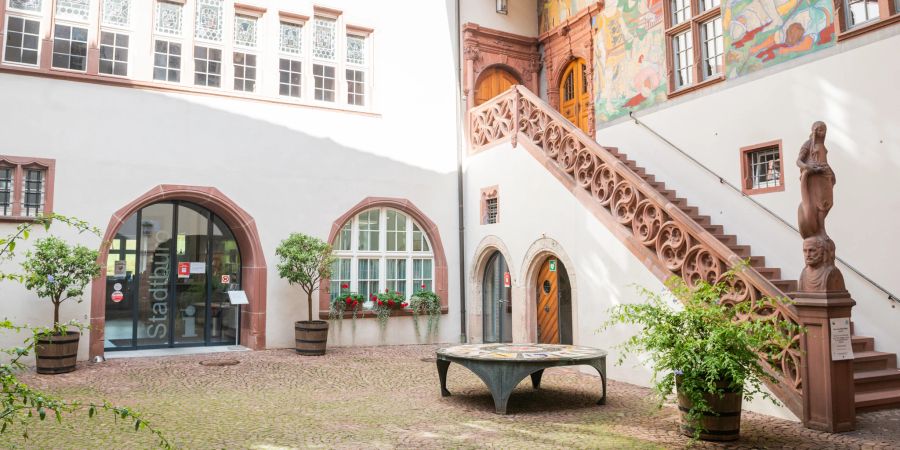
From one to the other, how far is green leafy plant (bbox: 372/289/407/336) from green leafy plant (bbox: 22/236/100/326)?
4955mm

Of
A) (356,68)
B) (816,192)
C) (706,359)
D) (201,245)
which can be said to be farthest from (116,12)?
(816,192)

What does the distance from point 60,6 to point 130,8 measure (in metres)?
1.06

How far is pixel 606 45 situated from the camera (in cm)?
1262

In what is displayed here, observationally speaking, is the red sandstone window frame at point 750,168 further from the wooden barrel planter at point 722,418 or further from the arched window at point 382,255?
the arched window at point 382,255

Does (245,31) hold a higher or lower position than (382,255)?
higher

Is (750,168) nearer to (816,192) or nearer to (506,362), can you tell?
(816,192)

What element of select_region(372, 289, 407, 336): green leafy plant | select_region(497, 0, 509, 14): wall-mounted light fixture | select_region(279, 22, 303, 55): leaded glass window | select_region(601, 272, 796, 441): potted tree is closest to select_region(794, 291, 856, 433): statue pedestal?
select_region(601, 272, 796, 441): potted tree

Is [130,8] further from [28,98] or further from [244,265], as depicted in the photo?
[244,265]

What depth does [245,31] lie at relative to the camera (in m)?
12.6

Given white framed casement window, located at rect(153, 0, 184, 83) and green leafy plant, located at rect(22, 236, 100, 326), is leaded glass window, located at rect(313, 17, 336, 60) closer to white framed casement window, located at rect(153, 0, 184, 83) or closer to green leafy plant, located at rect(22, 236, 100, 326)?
white framed casement window, located at rect(153, 0, 184, 83)

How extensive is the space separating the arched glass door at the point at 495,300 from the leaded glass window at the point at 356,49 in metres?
4.83

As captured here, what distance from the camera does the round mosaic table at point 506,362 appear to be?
23.1 ft

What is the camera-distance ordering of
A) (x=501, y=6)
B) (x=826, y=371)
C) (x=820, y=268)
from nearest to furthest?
(x=826, y=371)
(x=820, y=268)
(x=501, y=6)

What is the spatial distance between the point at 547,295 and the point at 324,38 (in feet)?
21.9
